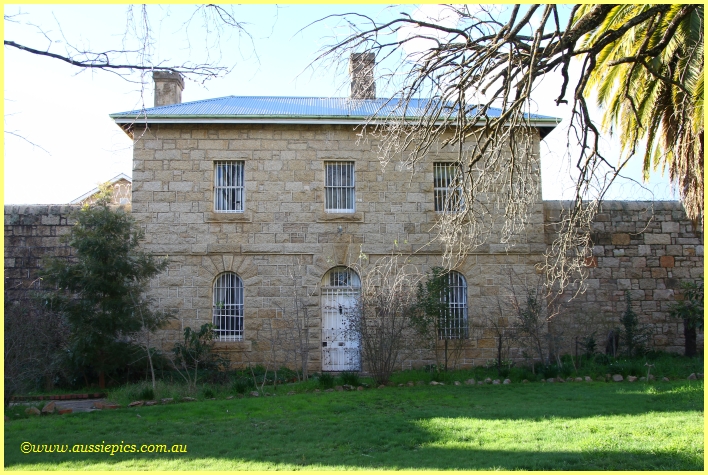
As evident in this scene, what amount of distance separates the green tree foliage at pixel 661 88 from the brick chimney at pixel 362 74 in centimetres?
319

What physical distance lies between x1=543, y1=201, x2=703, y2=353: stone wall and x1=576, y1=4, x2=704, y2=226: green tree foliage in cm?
370

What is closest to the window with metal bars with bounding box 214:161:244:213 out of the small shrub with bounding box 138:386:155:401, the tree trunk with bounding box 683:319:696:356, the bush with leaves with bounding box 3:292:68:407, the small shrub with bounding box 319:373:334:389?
the bush with leaves with bounding box 3:292:68:407

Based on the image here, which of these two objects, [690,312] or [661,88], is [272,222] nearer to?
[661,88]

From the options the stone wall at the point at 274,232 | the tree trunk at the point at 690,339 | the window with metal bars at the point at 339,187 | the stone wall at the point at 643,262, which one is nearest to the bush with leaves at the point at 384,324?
the stone wall at the point at 274,232

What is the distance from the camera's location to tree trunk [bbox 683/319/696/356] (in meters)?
16.3

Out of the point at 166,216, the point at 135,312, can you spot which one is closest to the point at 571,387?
the point at 135,312

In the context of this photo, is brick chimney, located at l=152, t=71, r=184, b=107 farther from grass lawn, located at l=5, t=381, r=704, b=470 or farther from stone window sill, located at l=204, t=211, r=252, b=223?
grass lawn, located at l=5, t=381, r=704, b=470

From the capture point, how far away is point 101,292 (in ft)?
45.4

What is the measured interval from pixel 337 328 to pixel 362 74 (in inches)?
358

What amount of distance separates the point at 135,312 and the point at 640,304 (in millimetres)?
12791

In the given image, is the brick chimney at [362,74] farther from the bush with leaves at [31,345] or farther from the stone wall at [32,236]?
the stone wall at [32,236]

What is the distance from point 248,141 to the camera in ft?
54.5

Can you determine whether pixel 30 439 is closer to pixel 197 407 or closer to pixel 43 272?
pixel 197 407

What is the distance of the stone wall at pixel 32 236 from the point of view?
53.7 feet
